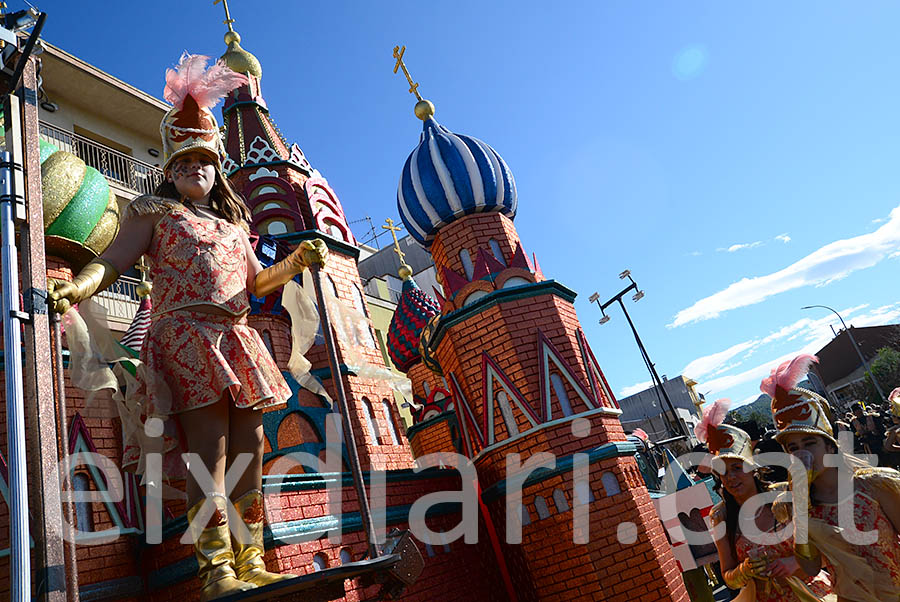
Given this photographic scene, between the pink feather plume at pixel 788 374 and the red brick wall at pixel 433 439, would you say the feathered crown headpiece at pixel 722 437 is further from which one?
the red brick wall at pixel 433 439

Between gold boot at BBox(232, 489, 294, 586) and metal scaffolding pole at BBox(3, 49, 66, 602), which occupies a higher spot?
metal scaffolding pole at BBox(3, 49, 66, 602)

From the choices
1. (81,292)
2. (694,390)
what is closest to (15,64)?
(81,292)

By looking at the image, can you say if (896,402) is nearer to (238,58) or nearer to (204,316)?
(204,316)

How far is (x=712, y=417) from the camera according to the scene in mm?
5289

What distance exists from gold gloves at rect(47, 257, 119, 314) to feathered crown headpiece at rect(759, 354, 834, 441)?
4.11 metres

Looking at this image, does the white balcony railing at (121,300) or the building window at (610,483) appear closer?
the building window at (610,483)

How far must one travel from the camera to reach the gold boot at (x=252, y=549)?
282 cm

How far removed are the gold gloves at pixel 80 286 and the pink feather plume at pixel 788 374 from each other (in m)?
4.24

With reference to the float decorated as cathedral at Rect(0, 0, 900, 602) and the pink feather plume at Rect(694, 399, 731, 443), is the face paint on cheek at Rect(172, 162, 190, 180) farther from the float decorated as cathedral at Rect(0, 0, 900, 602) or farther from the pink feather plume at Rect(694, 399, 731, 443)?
the pink feather plume at Rect(694, 399, 731, 443)

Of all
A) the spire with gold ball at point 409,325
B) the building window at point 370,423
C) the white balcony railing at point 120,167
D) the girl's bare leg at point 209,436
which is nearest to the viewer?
the girl's bare leg at point 209,436

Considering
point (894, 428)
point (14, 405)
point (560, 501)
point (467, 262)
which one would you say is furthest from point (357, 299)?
point (894, 428)

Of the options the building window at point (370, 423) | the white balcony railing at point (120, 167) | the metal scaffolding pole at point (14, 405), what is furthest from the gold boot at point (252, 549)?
the white balcony railing at point (120, 167)

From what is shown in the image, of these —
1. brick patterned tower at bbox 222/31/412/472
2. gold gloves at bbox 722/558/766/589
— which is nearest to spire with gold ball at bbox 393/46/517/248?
brick patterned tower at bbox 222/31/412/472

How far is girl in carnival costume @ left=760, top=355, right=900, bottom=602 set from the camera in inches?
151
